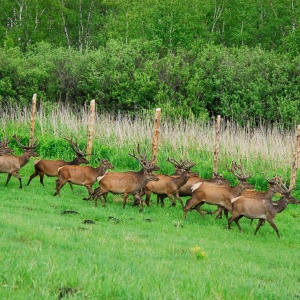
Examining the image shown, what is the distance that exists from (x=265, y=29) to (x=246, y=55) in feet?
51.9

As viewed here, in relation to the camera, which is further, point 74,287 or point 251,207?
point 251,207

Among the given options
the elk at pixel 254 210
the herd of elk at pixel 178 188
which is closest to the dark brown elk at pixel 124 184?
the herd of elk at pixel 178 188

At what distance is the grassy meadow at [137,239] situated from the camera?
670 cm

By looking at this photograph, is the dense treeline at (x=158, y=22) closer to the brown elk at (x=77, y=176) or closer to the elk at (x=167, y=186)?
the brown elk at (x=77, y=176)

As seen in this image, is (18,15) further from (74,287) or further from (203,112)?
(74,287)

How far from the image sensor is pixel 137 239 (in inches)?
453

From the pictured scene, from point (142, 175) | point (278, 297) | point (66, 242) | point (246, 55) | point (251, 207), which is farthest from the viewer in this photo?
point (246, 55)

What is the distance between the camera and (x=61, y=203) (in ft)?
51.0

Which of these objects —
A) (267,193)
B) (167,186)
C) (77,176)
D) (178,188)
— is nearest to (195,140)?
(178,188)

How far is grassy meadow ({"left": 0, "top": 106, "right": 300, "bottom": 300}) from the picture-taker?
670 centimetres

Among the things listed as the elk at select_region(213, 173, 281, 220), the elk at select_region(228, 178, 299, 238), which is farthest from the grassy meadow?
the elk at select_region(213, 173, 281, 220)

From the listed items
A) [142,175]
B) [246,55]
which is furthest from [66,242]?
[246,55]

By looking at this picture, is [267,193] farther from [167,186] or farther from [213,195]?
[167,186]

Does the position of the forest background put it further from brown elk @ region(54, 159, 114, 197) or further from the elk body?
brown elk @ region(54, 159, 114, 197)
